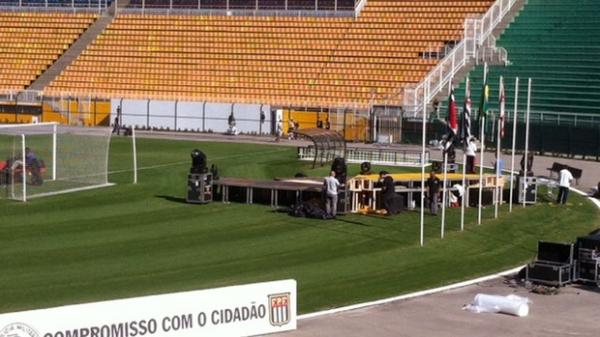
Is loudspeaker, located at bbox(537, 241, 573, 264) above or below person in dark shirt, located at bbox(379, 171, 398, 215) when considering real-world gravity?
below

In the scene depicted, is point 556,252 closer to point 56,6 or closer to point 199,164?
point 199,164

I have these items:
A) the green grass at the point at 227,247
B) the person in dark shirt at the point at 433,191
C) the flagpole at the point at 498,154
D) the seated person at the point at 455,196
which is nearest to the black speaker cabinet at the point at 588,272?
the green grass at the point at 227,247

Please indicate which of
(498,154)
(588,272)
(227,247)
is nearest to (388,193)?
(498,154)

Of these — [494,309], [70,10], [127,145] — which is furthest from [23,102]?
[494,309]

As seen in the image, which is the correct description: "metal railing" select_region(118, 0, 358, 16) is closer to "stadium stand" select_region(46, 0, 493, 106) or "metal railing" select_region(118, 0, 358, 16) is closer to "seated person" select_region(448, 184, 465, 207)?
"stadium stand" select_region(46, 0, 493, 106)

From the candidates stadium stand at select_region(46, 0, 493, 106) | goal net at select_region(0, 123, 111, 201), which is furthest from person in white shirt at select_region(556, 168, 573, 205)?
stadium stand at select_region(46, 0, 493, 106)

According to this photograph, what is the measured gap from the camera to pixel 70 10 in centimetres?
7731

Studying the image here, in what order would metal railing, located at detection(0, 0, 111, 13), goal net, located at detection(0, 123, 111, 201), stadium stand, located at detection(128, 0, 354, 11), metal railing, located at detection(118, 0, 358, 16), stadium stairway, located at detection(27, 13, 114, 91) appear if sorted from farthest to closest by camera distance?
metal railing, located at detection(0, 0, 111, 13)
stadium stairway, located at detection(27, 13, 114, 91)
stadium stand, located at detection(128, 0, 354, 11)
metal railing, located at detection(118, 0, 358, 16)
goal net, located at detection(0, 123, 111, 201)

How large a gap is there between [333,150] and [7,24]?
1552 inches

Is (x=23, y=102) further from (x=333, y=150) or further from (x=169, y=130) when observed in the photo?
(x=333, y=150)

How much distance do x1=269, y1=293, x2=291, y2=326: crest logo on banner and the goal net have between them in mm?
16337

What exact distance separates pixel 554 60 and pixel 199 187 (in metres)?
29.7

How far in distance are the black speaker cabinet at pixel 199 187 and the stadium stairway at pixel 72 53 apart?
127ft

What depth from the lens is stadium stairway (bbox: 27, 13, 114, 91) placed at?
7175 centimetres
